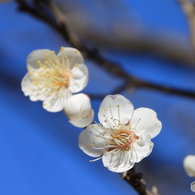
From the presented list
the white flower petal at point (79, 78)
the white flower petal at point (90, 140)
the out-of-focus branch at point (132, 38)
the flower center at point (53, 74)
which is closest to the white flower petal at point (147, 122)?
the white flower petal at point (90, 140)

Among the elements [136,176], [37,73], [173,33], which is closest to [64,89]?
[37,73]

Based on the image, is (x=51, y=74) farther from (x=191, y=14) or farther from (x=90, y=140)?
(x=191, y=14)

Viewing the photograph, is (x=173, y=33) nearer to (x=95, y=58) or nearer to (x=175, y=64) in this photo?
(x=175, y=64)

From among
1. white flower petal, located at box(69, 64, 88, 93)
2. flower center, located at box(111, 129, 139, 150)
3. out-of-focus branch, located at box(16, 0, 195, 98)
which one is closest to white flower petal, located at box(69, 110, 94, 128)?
flower center, located at box(111, 129, 139, 150)

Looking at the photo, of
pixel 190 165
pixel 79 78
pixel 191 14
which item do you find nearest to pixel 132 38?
pixel 191 14

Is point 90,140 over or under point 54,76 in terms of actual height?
under

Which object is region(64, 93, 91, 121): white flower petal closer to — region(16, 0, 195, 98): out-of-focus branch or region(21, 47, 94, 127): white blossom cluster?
region(21, 47, 94, 127): white blossom cluster

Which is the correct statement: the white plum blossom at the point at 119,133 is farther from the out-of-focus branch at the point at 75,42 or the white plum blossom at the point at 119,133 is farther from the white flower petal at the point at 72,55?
the out-of-focus branch at the point at 75,42
